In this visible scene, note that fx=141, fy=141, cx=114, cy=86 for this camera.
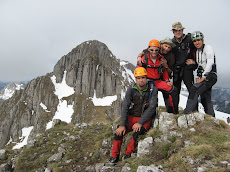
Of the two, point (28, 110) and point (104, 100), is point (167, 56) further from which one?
point (28, 110)

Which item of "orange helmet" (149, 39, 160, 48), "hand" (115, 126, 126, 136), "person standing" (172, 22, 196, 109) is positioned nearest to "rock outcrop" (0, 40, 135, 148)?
"person standing" (172, 22, 196, 109)

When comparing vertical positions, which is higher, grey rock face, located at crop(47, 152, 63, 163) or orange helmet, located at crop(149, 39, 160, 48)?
orange helmet, located at crop(149, 39, 160, 48)

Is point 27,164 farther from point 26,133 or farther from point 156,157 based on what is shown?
point 26,133

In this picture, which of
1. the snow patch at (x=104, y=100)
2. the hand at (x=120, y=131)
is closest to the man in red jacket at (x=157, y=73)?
the hand at (x=120, y=131)

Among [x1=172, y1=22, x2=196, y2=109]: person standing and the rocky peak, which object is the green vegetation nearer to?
[x1=172, y1=22, x2=196, y2=109]: person standing

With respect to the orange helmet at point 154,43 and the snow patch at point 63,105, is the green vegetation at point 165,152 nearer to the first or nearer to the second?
the orange helmet at point 154,43

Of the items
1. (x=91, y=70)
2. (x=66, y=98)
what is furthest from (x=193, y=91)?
(x=66, y=98)

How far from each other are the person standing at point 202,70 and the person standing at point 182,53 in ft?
1.26

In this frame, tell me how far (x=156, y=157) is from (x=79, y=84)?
133 metres

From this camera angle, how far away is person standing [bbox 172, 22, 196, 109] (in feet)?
30.2

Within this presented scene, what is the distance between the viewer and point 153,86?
28.7 ft

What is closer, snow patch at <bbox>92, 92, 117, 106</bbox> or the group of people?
the group of people

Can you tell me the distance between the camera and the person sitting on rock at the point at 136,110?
8062 mm

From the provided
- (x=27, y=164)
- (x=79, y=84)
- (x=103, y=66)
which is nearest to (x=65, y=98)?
(x=79, y=84)
